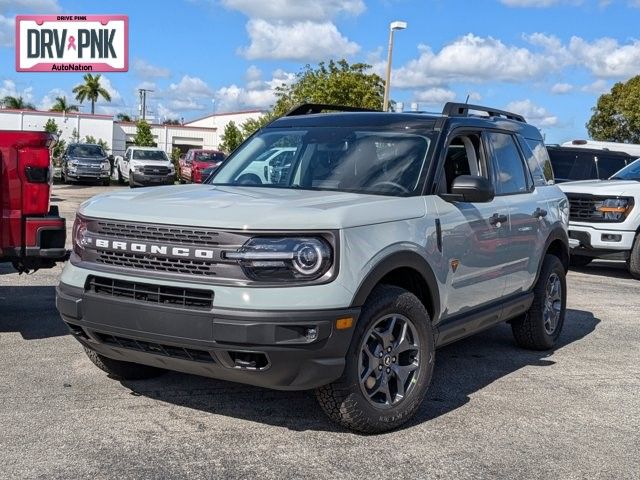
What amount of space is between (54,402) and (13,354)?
137 cm

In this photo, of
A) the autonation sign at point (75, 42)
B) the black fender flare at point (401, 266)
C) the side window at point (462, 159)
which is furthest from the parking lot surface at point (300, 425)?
the autonation sign at point (75, 42)

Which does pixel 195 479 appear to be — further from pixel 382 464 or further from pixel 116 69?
pixel 116 69

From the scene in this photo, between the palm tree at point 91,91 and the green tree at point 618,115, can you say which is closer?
the green tree at point 618,115

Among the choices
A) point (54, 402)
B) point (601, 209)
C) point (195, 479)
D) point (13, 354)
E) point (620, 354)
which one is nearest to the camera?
point (195, 479)

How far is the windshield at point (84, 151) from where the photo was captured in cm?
3219

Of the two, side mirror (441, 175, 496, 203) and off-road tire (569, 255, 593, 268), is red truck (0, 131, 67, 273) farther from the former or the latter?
off-road tire (569, 255, 593, 268)

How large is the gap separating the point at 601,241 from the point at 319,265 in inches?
353

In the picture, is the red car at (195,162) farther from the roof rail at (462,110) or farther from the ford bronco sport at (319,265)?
the ford bronco sport at (319,265)

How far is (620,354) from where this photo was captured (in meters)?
7.05

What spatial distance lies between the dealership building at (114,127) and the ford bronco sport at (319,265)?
26.8m

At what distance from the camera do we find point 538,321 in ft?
22.2

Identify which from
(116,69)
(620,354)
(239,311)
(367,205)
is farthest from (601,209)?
(116,69)

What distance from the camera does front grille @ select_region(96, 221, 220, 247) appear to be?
418 centimetres

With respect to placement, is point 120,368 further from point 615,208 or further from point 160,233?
point 615,208
